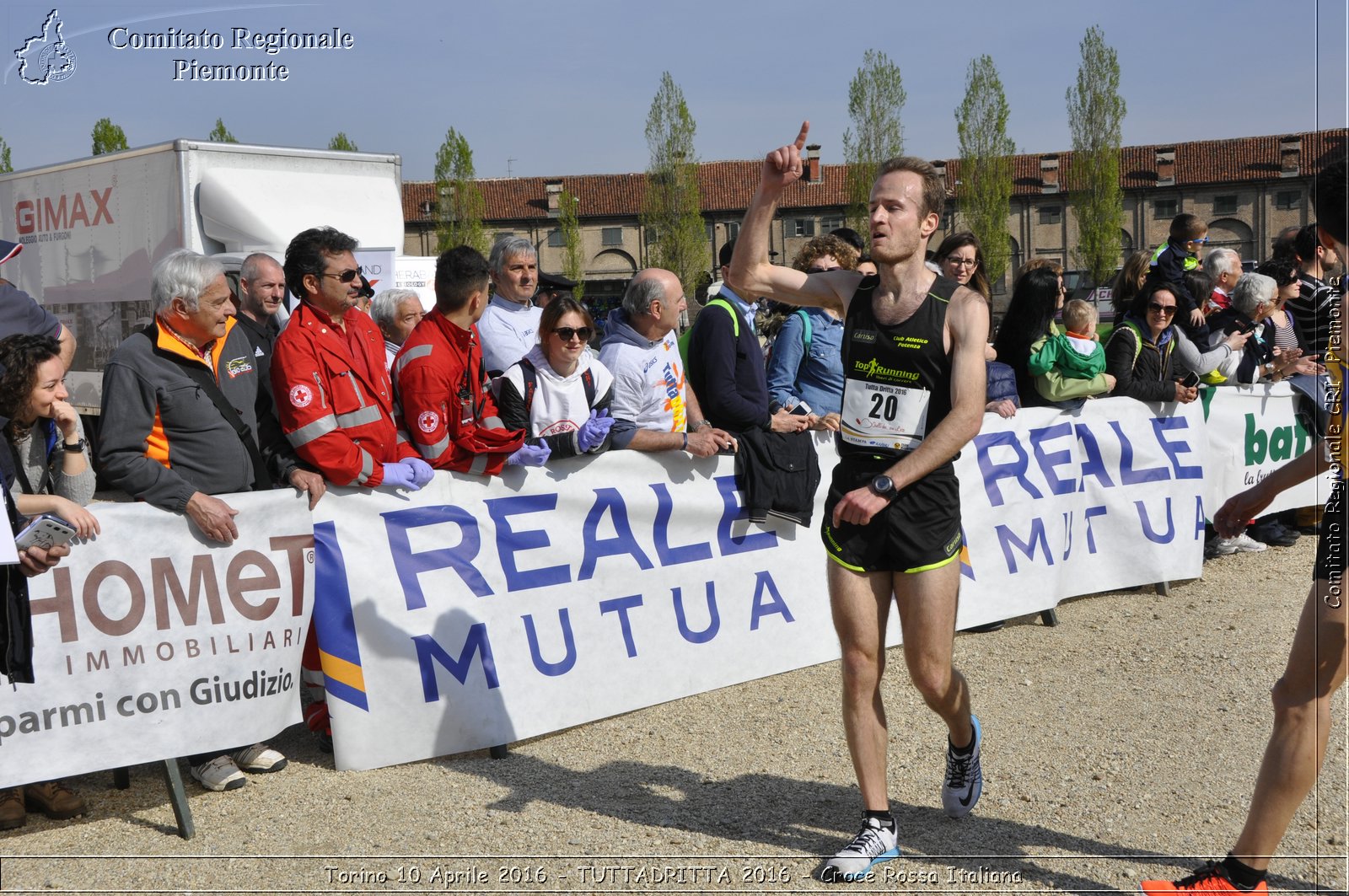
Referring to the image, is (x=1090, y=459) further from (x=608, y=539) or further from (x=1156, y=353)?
(x=608, y=539)

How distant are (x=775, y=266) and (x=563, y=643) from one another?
2193 mm

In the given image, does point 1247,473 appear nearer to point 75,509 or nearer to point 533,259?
point 533,259

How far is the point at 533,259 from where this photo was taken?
686 centimetres

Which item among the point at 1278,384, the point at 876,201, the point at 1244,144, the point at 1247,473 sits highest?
the point at 1244,144

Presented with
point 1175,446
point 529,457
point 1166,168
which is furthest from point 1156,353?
point 1166,168

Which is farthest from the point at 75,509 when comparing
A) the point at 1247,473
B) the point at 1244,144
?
the point at 1244,144

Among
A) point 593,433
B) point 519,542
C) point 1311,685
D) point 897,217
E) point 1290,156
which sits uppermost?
point 1290,156

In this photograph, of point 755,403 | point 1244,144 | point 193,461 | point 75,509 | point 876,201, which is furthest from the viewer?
point 1244,144

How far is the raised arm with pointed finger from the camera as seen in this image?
153 inches

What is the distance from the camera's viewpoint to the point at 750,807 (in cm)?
443

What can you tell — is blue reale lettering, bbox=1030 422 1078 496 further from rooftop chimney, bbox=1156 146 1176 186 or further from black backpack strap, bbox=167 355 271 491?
rooftop chimney, bbox=1156 146 1176 186

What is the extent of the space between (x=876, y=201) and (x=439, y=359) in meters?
2.22

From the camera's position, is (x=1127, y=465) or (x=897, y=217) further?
(x=1127, y=465)

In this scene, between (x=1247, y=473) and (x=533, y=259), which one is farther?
(x=1247, y=473)
